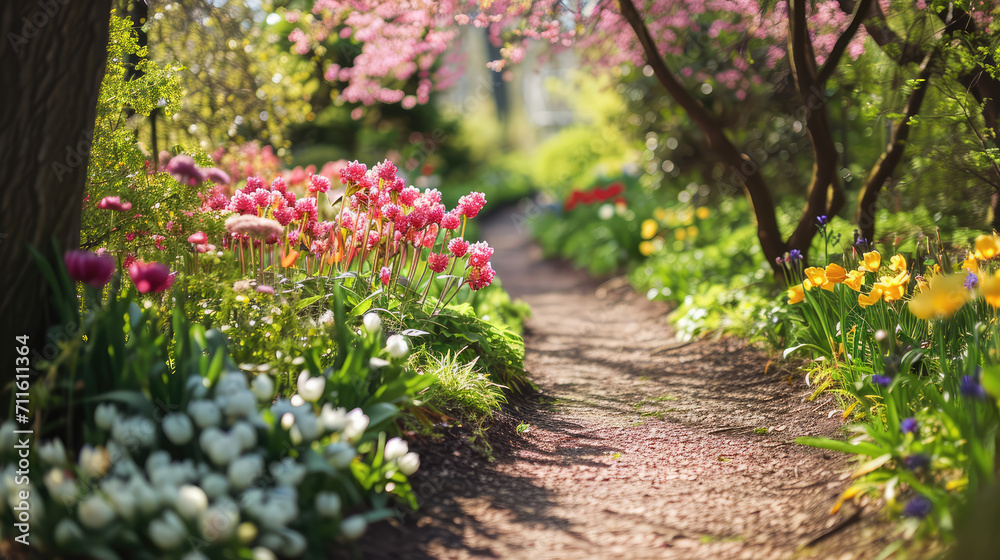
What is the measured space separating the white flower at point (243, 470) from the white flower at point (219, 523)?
0.09 meters

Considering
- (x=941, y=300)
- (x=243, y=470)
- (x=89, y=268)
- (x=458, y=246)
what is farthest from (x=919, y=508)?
(x=89, y=268)

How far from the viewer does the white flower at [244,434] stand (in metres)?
1.84

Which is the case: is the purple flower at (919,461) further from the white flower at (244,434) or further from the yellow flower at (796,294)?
the white flower at (244,434)

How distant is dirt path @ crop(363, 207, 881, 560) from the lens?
2137 mm

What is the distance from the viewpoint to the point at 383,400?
2396 millimetres

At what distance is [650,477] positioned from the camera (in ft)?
8.94

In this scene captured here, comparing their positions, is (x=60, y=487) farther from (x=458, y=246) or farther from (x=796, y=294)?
(x=796, y=294)

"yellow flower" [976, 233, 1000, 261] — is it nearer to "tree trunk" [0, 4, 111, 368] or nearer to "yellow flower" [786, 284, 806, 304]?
"yellow flower" [786, 284, 806, 304]

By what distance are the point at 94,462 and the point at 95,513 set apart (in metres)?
0.20

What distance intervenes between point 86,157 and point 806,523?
9.66 ft

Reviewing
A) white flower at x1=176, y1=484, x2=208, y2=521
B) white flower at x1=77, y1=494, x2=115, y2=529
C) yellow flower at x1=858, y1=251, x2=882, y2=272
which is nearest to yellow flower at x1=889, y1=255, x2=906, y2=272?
yellow flower at x1=858, y1=251, x2=882, y2=272

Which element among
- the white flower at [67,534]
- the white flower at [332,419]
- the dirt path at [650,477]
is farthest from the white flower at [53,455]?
the dirt path at [650,477]

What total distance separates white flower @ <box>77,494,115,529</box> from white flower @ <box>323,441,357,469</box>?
0.58 m

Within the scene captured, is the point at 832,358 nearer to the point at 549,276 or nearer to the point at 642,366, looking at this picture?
the point at 642,366
